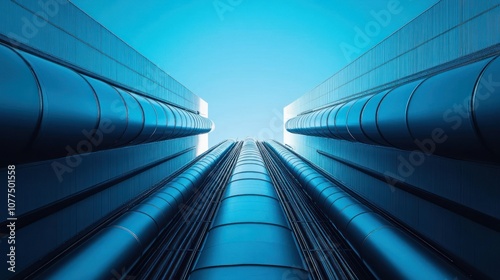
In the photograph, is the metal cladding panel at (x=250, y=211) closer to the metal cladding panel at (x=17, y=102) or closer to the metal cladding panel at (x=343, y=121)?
the metal cladding panel at (x=17, y=102)

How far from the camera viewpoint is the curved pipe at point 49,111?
3016 mm

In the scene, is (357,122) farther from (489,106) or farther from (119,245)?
(119,245)

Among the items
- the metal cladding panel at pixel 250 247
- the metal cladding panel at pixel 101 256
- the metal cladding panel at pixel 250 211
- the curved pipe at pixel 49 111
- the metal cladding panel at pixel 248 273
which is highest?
the curved pipe at pixel 49 111

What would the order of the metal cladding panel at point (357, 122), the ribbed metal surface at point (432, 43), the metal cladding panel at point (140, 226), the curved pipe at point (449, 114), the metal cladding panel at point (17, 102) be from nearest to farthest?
the metal cladding panel at point (17, 102), the curved pipe at point (449, 114), the ribbed metal surface at point (432, 43), the metal cladding panel at point (140, 226), the metal cladding panel at point (357, 122)

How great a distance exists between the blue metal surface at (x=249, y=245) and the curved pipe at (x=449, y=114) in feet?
11.0

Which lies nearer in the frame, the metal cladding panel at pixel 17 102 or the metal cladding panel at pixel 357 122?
the metal cladding panel at pixel 17 102

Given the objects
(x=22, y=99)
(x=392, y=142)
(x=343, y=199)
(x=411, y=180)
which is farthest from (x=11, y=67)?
(x=411, y=180)

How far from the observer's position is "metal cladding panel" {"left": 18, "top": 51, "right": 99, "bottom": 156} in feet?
11.6

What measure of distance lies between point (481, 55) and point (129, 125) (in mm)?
9353

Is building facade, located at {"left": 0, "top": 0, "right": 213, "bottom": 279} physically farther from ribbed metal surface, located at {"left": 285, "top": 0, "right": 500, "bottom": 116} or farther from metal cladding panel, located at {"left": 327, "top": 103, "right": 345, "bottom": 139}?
ribbed metal surface, located at {"left": 285, "top": 0, "right": 500, "bottom": 116}

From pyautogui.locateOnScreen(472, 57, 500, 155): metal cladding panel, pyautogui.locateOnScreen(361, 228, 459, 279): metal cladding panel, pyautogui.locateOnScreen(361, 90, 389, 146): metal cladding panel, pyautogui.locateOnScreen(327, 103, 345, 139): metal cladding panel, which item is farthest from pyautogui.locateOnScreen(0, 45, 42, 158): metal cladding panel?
pyautogui.locateOnScreen(327, 103, 345, 139): metal cladding panel

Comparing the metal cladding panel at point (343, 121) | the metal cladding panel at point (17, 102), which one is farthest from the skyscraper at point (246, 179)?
the metal cladding panel at point (343, 121)

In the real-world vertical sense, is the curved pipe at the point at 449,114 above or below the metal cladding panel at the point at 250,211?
above

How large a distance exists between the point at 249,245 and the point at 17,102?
4.03 m
